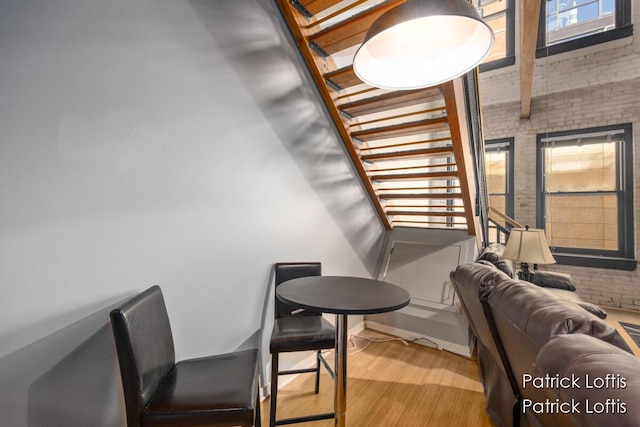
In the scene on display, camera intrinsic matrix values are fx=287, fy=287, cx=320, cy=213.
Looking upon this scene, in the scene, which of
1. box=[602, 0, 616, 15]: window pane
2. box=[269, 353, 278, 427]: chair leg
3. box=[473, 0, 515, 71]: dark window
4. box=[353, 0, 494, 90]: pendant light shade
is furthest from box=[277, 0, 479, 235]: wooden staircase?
box=[602, 0, 616, 15]: window pane

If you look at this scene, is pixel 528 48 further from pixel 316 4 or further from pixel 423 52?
pixel 423 52

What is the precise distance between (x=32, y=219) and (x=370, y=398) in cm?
212

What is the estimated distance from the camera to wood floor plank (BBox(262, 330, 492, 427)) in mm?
1822

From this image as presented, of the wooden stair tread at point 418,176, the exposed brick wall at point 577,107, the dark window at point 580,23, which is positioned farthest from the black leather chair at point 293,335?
the dark window at point 580,23

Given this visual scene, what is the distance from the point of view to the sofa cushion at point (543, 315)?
946mm

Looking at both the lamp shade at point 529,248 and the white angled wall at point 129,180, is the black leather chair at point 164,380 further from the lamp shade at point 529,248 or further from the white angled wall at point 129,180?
the lamp shade at point 529,248

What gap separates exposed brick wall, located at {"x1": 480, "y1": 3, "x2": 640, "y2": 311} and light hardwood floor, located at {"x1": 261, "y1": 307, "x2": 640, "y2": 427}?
184cm

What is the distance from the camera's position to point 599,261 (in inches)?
163

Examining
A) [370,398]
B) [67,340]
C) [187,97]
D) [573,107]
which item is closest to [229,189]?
[187,97]

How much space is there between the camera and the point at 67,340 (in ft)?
3.60

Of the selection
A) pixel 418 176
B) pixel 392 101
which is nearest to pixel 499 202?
pixel 418 176

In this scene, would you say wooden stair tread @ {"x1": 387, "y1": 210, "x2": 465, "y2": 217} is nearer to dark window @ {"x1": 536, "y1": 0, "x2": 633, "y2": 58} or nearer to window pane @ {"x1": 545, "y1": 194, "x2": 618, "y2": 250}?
window pane @ {"x1": 545, "y1": 194, "x2": 618, "y2": 250}

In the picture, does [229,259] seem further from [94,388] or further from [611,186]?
[611,186]

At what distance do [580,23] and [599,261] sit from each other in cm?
358
